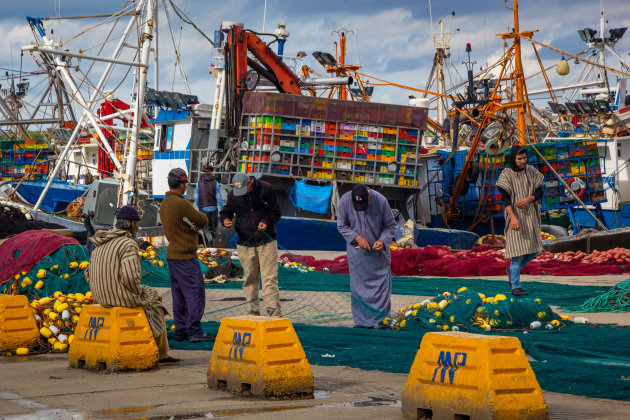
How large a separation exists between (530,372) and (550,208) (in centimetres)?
2097

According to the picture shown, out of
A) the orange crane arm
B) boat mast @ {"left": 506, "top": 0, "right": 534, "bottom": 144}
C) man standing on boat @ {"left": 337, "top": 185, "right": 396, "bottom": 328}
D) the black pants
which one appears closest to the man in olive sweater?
man standing on boat @ {"left": 337, "top": 185, "right": 396, "bottom": 328}

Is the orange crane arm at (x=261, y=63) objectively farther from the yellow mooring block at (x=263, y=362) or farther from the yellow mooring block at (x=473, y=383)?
the yellow mooring block at (x=473, y=383)

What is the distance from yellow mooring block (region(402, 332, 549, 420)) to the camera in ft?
14.1

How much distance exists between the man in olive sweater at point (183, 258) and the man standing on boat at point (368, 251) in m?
1.57

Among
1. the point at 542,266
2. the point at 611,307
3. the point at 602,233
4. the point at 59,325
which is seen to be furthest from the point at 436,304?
the point at 602,233

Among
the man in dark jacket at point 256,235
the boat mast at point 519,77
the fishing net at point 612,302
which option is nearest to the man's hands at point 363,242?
the man in dark jacket at point 256,235

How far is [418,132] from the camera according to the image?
24000 mm

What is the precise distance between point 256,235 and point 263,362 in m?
3.75

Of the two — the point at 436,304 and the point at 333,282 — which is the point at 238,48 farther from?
the point at 436,304

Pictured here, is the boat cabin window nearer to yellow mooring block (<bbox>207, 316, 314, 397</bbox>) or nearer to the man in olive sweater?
the man in olive sweater

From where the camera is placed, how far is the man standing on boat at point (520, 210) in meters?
10.2

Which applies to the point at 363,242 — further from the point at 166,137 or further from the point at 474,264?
the point at 166,137

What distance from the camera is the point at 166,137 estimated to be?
84.6ft

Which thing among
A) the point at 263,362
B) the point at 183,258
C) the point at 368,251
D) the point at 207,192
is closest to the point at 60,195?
the point at 207,192
